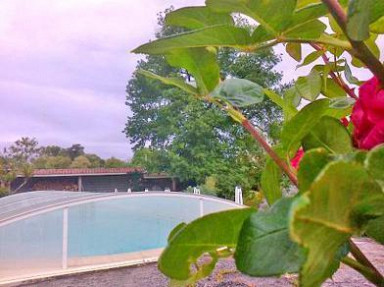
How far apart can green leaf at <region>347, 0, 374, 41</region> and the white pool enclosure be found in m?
2.97

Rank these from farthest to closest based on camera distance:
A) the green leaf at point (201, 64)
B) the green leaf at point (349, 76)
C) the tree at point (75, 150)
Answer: the tree at point (75, 150) < the green leaf at point (349, 76) < the green leaf at point (201, 64)

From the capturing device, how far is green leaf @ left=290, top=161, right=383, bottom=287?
0.09m

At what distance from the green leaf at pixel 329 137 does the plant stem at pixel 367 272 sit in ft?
0.15

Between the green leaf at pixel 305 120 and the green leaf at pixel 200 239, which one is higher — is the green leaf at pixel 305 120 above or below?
above

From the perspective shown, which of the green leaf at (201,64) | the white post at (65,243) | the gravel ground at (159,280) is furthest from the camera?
the white post at (65,243)

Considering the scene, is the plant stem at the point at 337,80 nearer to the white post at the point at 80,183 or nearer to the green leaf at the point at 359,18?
the green leaf at the point at 359,18

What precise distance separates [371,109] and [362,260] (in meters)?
0.06

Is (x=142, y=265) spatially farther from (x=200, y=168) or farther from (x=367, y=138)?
(x=200, y=168)

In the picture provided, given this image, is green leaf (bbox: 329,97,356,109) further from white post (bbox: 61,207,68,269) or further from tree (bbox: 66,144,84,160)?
tree (bbox: 66,144,84,160)

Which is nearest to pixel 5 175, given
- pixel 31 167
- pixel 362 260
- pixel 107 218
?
pixel 31 167

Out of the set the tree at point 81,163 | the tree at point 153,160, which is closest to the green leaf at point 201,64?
the tree at point 153,160

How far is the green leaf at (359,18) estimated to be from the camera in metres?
0.14

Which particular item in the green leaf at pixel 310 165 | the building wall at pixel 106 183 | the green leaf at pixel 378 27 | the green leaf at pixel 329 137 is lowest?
the building wall at pixel 106 183

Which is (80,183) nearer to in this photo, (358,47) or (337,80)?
(337,80)
